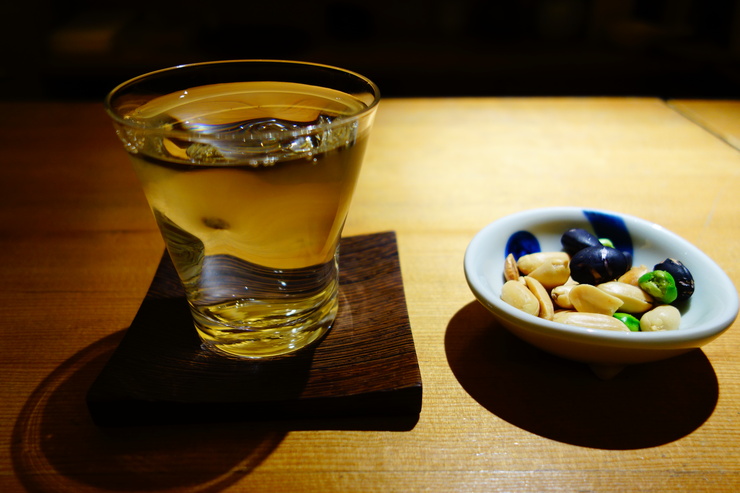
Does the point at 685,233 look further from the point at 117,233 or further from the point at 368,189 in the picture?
the point at 117,233

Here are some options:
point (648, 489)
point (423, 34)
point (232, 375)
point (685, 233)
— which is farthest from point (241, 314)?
point (423, 34)

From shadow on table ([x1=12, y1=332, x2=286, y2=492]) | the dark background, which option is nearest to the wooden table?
shadow on table ([x1=12, y1=332, x2=286, y2=492])

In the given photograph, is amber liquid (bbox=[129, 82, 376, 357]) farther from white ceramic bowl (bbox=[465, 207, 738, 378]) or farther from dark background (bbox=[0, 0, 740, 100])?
dark background (bbox=[0, 0, 740, 100])

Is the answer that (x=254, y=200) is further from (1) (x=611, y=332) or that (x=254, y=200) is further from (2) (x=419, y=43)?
(2) (x=419, y=43)

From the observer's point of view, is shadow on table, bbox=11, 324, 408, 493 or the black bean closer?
shadow on table, bbox=11, 324, 408, 493

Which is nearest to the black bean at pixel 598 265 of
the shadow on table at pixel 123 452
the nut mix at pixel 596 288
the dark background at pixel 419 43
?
the nut mix at pixel 596 288

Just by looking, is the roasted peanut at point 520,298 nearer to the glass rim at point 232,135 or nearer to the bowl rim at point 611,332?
the bowl rim at point 611,332
